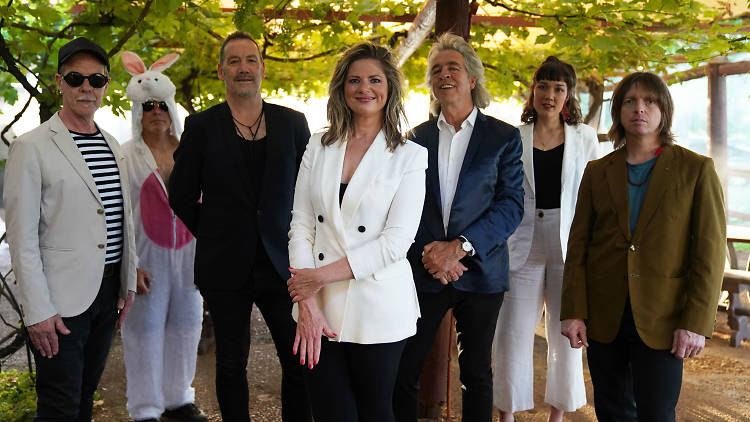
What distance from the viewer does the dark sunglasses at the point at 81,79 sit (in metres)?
2.57

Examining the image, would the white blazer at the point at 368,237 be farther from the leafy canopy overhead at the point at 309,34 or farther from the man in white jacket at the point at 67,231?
the leafy canopy overhead at the point at 309,34

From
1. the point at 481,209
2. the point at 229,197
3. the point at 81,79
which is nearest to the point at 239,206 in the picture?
the point at 229,197

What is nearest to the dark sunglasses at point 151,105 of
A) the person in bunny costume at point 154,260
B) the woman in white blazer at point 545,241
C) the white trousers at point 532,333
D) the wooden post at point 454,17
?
the person in bunny costume at point 154,260

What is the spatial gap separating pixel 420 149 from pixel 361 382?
84 centimetres

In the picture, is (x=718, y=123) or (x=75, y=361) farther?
(x=718, y=123)

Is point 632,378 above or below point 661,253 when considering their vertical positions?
below

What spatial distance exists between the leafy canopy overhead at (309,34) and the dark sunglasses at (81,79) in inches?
15.8

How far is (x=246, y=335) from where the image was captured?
2.88 meters

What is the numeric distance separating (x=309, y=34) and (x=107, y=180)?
10.3ft

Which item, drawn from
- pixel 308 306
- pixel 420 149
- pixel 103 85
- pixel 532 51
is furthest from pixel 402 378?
pixel 532 51

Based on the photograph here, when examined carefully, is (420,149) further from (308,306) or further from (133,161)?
(133,161)

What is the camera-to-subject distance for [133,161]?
11.4ft

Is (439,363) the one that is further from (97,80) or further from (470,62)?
(97,80)

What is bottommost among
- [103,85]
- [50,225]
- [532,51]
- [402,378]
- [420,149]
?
[402,378]
